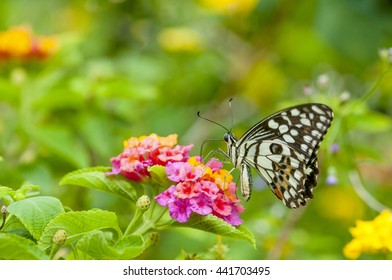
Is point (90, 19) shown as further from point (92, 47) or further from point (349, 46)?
point (349, 46)

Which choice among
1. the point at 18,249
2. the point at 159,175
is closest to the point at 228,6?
the point at 159,175

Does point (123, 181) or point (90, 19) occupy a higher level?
point (90, 19)

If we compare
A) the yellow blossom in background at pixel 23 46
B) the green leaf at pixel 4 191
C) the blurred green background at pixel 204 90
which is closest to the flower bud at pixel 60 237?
the green leaf at pixel 4 191

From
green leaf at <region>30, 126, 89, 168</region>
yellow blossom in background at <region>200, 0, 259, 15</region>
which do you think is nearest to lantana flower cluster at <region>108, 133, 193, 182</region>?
green leaf at <region>30, 126, 89, 168</region>

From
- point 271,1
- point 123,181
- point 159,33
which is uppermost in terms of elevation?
point 159,33

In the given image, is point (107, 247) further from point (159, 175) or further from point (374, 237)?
point (374, 237)

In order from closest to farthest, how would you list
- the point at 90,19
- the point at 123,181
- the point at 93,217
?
the point at 93,217 < the point at 123,181 < the point at 90,19

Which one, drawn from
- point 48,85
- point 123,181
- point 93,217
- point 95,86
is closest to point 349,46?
point 95,86

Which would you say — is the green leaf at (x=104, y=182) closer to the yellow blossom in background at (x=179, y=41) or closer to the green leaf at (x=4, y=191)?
the green leaf at (x=4, y=191)
